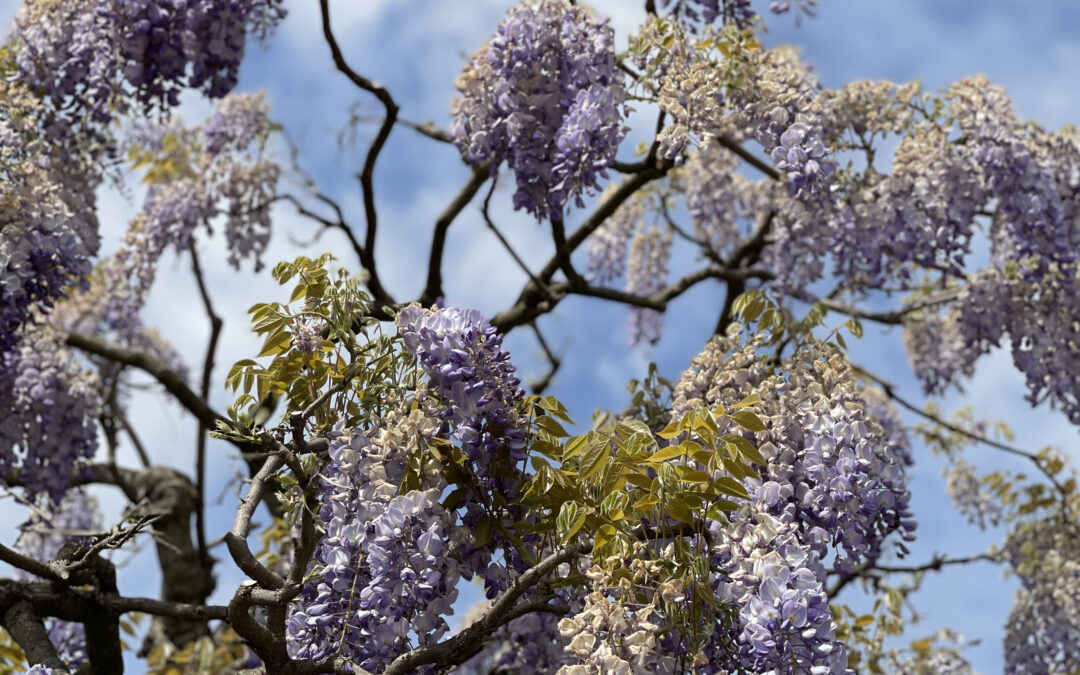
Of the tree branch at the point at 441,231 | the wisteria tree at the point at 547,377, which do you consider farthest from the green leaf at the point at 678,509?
the tree branch at the point at 441,231

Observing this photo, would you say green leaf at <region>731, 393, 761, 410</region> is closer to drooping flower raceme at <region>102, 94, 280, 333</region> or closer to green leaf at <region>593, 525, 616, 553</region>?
green leaf at <region>593, 525, 616, 553</region>

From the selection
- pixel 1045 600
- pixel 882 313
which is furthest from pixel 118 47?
pixel 1045 600

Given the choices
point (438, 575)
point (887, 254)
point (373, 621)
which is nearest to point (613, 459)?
point (438, 575)

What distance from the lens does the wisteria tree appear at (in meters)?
2.93

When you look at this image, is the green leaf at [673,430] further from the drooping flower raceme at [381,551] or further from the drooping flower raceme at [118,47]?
the drooping flower raceme at [118,47]

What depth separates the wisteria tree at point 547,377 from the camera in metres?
2.93

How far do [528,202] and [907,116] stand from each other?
1.96 m

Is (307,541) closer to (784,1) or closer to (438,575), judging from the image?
(438,575)

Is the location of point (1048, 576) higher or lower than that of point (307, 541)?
higher

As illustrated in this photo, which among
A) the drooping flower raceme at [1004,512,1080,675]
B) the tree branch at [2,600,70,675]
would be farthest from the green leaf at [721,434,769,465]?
the drooping flower raceme at [1004,512,1080,675]

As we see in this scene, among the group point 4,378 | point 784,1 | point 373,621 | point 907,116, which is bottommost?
point 373,621

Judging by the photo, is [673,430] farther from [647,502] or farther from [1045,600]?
[1045,600]

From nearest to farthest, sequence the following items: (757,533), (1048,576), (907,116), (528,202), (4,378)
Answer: (757,533) → (528,202) → (907,116) → (4,378) → (1048,576)

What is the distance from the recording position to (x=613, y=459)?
2.98 m
